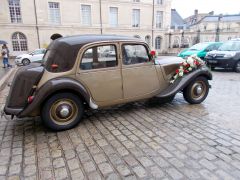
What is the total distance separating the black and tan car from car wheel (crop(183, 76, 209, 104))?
1.02ft

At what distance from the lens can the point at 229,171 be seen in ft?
7.97

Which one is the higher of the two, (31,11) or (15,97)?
(31,11)

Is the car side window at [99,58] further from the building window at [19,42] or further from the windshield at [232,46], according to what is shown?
the building window at [19,42]

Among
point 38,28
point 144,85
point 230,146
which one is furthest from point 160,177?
point 38,28

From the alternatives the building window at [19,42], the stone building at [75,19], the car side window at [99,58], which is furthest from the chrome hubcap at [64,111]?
the building window at [19,42]

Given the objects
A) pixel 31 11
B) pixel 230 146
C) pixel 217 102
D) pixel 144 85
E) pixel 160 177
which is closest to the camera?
pixel 160 177

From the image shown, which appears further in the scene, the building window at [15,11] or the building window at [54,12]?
the building window at [54,12]

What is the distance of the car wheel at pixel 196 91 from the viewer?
16.0 feet

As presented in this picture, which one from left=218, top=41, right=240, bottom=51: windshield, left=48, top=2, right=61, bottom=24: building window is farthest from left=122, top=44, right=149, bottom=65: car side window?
left=48, top=2, right=61, bottom=24: building window

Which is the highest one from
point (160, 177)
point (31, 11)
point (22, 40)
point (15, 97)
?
point (31, 11)

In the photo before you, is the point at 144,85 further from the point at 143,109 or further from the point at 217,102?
the point at 217,102

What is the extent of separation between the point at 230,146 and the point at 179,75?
2.15m

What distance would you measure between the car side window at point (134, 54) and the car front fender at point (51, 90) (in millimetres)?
1169

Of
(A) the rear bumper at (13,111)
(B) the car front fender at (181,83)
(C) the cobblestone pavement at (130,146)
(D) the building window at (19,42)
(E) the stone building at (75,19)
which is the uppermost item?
(E) the stone building at (75,19)
